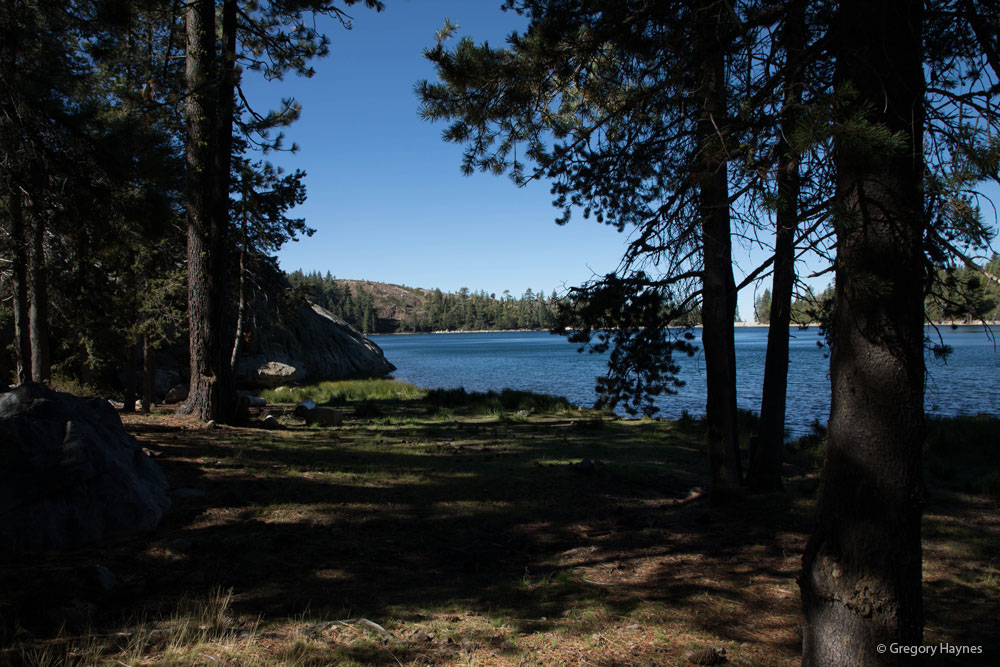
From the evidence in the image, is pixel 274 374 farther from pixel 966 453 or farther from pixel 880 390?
pixel 880 390

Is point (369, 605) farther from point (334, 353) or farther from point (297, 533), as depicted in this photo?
point (334, 353)

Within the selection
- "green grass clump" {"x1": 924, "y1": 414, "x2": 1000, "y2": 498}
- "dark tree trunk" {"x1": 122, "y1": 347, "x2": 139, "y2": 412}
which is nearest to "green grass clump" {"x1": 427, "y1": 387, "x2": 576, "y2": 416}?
"dark tree trunk" {"x1": 122, "y1": 347, "x2": 139, "y2": 412}

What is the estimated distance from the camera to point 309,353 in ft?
84.7

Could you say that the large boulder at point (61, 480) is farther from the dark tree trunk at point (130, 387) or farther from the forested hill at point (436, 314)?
the forested hill at point (436, 314)

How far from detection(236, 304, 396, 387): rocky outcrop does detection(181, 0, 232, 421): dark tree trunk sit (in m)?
10.2

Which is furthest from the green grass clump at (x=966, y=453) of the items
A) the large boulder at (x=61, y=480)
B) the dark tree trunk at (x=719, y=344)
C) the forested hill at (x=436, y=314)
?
the forested hill at (x=436, y=314)

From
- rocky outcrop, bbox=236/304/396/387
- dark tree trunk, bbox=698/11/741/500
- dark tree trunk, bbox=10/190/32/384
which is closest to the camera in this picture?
dark tree trunk, bbox=698/11/741/500

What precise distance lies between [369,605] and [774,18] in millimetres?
4564

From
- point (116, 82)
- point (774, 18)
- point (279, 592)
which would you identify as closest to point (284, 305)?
point (116, 82)

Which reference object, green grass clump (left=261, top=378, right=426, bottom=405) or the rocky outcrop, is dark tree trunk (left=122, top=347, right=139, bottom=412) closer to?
green grass clump (left=261, top=378, right=426, bottom=405)

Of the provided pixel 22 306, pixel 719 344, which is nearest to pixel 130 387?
pixel 22 306

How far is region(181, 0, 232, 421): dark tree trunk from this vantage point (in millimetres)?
9305

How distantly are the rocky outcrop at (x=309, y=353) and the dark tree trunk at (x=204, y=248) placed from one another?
33.6 ft

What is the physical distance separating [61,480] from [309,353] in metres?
22.2
